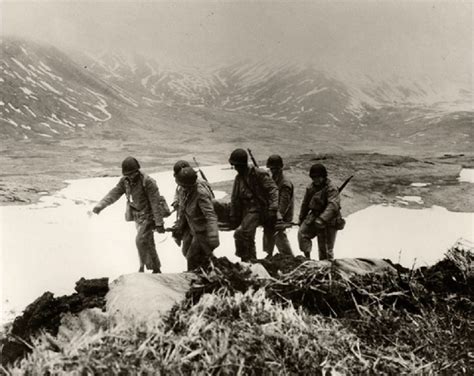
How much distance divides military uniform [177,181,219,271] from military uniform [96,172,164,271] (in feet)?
1.91

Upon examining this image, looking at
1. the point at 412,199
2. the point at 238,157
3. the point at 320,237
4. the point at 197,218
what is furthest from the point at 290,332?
the point at 412,199

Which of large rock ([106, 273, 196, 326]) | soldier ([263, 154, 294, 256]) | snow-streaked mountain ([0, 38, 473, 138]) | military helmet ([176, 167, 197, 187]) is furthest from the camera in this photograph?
snow-streaked mountain ([0, 38, 473, 138])

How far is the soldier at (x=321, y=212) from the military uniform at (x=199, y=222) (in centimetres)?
170

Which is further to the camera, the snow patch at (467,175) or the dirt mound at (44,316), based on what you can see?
the snow patch at (467,175)

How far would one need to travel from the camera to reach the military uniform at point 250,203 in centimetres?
621

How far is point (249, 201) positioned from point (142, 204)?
1.37 meters

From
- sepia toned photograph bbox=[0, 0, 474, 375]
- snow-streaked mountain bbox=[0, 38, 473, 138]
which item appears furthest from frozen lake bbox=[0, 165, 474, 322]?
snow-streaked mountain bbox=[0, 38, 473, 138]

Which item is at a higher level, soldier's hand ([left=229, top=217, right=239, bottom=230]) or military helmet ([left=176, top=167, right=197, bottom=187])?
military helmet ([left=176, top=167, right=197, bottom=187])

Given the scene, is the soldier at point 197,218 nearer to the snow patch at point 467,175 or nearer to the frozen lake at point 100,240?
the frozen lake at point 100,240

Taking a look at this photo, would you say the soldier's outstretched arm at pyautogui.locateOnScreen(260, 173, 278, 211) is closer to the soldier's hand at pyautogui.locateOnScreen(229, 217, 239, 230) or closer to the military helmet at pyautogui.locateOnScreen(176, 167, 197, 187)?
the soldier's hand at pyautogui.locateOnScreen(229, 217, 239, 230)

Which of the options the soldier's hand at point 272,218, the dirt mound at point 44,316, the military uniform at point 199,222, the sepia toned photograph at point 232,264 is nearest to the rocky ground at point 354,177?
the sepia toned photograph at point 232,264

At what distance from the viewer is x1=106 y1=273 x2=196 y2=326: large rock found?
3068 millimetres

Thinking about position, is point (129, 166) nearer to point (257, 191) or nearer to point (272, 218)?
point (257, 191)

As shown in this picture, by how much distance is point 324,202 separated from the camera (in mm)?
6594
